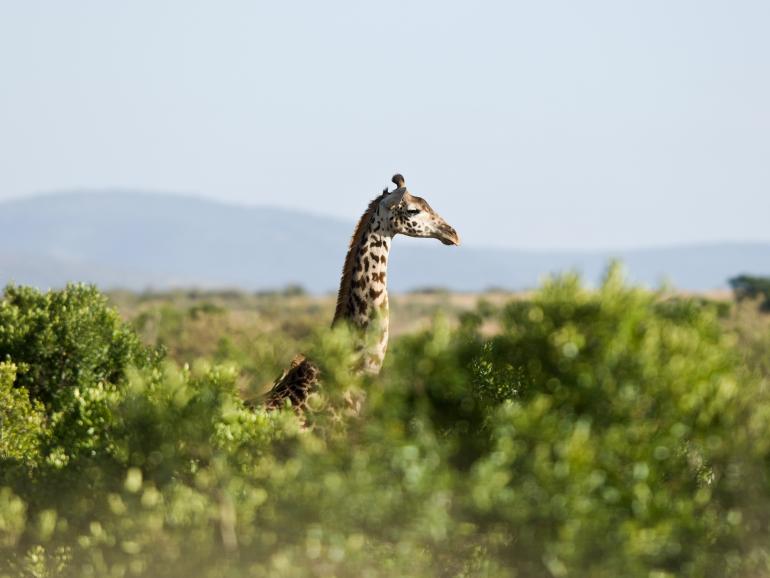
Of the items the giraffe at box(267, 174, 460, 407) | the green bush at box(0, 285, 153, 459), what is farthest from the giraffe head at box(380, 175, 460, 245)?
the green bush at box(0, 285, 153, 459)

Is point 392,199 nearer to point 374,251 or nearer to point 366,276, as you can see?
point 374,251

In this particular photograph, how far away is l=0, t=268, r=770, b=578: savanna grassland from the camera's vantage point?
11.7 m

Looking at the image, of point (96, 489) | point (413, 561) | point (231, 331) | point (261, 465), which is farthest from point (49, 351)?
point (231, 331)

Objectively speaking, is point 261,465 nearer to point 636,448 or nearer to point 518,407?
point 518,407

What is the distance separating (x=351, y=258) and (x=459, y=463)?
5.10 meters

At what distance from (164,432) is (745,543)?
17.8ft

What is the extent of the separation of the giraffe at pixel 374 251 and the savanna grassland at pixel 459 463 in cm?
240

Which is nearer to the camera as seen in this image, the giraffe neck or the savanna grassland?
the savanna grassland

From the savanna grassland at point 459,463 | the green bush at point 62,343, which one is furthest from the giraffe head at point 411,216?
the green bush at point 62,343

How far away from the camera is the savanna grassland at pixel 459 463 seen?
11711mm

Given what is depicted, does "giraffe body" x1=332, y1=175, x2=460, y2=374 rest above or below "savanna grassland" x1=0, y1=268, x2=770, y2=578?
above

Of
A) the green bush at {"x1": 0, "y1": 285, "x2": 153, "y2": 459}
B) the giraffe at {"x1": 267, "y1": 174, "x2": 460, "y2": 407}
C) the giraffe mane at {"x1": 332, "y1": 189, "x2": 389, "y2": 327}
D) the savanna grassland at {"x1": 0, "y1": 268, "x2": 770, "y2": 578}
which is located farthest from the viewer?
the green bush at {"x1": 0, "y1": 285, "x2": 153, "y2": 459}

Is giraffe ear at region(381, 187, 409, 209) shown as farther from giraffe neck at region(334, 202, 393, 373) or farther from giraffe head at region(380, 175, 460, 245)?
giraffe neck at region(334, 202, 393, 373)

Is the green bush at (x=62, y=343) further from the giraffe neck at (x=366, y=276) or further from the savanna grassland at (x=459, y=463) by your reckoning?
the savanna grassland at (x=459, y=463)
